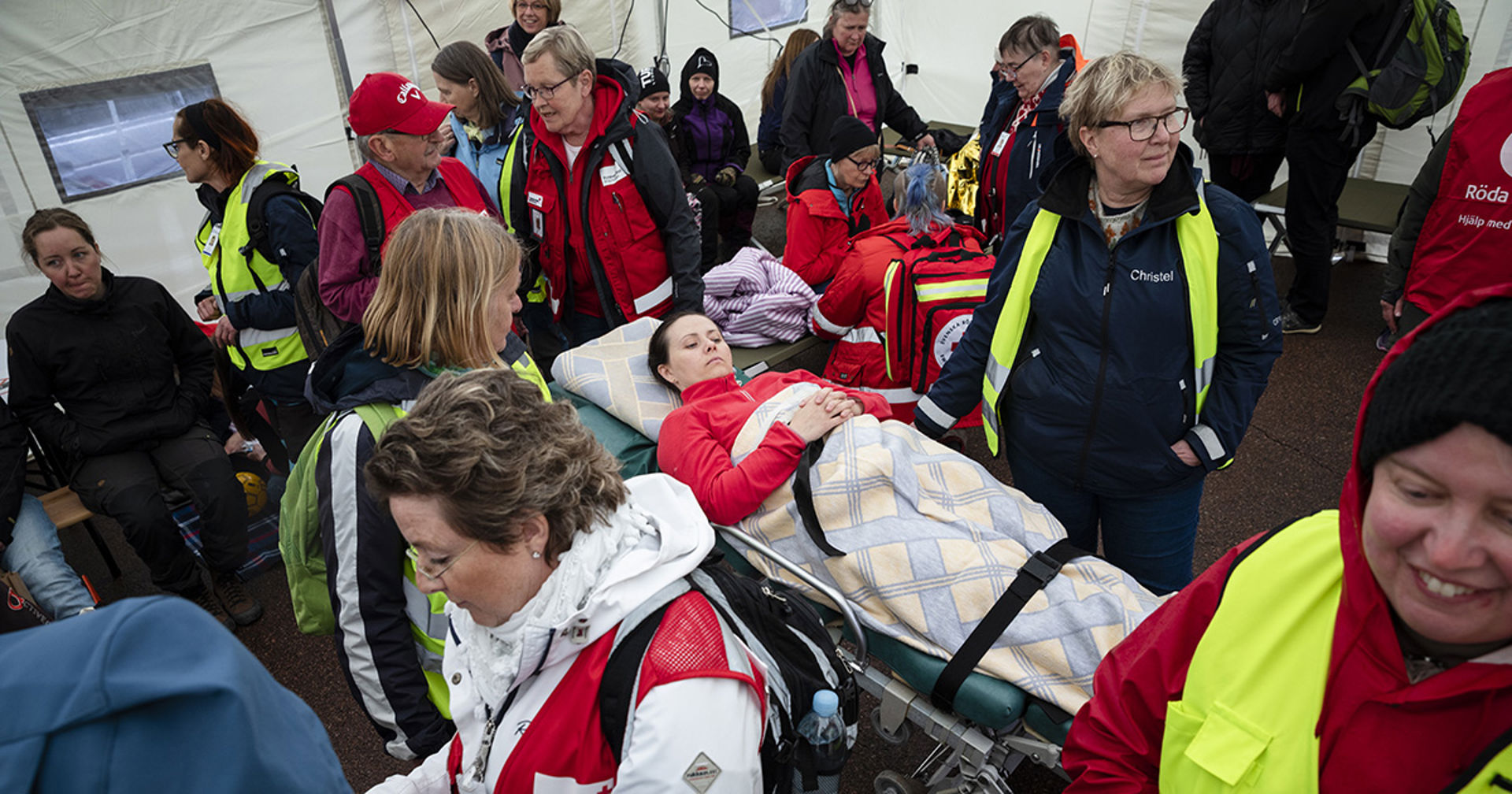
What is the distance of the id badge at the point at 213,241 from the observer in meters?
3.47

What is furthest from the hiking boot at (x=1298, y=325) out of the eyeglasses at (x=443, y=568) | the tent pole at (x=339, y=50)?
the tent pole at (x=339, y=50)

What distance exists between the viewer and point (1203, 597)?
1205mm

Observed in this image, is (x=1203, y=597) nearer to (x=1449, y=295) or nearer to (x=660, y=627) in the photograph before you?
(x=660, y=627)

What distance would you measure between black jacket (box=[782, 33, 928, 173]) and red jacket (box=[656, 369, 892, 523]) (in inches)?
127

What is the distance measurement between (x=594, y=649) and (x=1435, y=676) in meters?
1.13

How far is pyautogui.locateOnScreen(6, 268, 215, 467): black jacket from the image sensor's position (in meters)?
3.36

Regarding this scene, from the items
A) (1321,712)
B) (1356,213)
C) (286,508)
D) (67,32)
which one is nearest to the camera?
(1321,712)

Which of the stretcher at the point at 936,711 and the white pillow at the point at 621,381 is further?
the white pillow at the point at 621,381

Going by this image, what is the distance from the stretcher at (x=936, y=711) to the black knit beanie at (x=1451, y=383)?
1.18m

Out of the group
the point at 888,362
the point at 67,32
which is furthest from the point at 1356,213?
the point at 67,32

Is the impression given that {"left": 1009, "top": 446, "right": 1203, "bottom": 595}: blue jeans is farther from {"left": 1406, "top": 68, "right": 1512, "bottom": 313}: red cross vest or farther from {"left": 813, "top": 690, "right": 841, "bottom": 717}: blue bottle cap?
{"left": 1406, "top": 68, "right": 1512, "bottom": 313}: red cross vest

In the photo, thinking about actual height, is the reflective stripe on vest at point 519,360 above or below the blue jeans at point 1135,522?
above

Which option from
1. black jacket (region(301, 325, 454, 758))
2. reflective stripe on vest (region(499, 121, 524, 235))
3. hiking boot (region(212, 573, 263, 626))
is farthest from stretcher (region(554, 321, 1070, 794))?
hiking boot (region(212, 573, 263, 626))

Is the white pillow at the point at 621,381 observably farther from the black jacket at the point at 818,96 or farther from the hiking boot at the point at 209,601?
the black jacket at the point at 818,96
